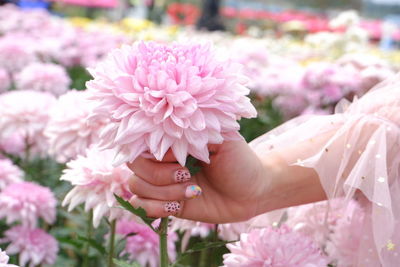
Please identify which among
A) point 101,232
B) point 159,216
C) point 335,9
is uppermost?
point 159,216

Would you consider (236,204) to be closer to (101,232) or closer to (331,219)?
(331,219)

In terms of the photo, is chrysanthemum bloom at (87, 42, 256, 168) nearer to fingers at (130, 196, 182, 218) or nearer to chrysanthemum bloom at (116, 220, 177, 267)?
fingers at (130, 196, 182, 218)

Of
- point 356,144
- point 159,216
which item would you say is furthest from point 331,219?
point 159,216

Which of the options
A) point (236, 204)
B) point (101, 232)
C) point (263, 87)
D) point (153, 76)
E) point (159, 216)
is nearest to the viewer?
point (153, 76)

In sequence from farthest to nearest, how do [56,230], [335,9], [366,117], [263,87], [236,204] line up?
[335,9] → [263,87] → [56,230] → [366,117] → [236,204]

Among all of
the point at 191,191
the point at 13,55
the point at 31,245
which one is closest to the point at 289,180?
the point at 191,191

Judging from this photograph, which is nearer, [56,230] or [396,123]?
[396,123]

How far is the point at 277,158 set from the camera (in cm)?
114

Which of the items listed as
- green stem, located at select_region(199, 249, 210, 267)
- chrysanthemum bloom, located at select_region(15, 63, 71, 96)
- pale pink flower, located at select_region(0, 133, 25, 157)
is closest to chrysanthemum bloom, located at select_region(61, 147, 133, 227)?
green stem, located at select_region(199, 249, 210, 267)

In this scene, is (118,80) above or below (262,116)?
above

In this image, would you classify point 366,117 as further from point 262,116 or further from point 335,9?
point 335,9

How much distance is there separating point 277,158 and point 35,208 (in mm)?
612

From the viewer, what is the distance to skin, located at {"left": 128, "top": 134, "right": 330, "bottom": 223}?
896 mm

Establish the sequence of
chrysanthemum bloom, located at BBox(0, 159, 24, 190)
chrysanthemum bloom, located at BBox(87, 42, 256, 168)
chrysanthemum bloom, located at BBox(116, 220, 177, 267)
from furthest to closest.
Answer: chrysanthemum bloom, located at BBox(0, 159, 24, 190) → chrysanthemum bloom, located at BBox(116, 220, 177, 267) → chrysanthemum bloom, located at BBox(87, 42, 256, 168)
